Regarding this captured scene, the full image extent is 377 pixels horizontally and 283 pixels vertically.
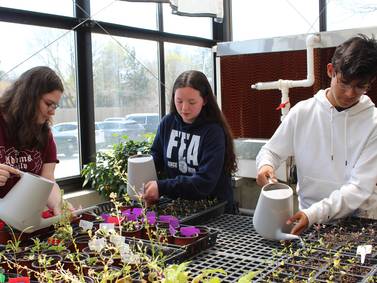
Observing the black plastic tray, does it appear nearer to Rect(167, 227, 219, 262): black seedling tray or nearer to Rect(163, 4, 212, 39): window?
Rect(167, 227, 219, 262): black seedling tray

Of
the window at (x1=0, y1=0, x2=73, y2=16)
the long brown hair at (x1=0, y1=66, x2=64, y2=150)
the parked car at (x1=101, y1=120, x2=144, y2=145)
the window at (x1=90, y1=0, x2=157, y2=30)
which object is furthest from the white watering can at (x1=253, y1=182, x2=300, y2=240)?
→ the window at (x1=90, y1=0, x2=157, y2=30)

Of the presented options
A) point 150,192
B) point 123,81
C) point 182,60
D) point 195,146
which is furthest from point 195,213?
point 182,60

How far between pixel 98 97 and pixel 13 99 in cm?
155

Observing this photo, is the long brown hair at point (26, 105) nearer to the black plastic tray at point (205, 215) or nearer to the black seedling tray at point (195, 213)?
the black seedling tray at point (195, 213)

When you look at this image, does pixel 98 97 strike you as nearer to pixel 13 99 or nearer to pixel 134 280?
pixel 13 99

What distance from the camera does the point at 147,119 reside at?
3697mm

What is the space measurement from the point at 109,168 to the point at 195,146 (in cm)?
115

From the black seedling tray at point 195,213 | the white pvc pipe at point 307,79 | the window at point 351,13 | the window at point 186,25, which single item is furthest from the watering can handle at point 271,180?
the window at point 351,13

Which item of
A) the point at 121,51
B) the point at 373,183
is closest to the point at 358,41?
the point at 373,183

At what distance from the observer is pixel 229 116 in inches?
120

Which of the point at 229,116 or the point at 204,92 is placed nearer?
the point at 204,92

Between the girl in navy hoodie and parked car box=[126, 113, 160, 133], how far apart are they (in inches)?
58.3

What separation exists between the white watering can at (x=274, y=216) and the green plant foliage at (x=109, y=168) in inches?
64.6

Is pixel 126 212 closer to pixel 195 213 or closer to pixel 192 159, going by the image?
pixel 195 213
